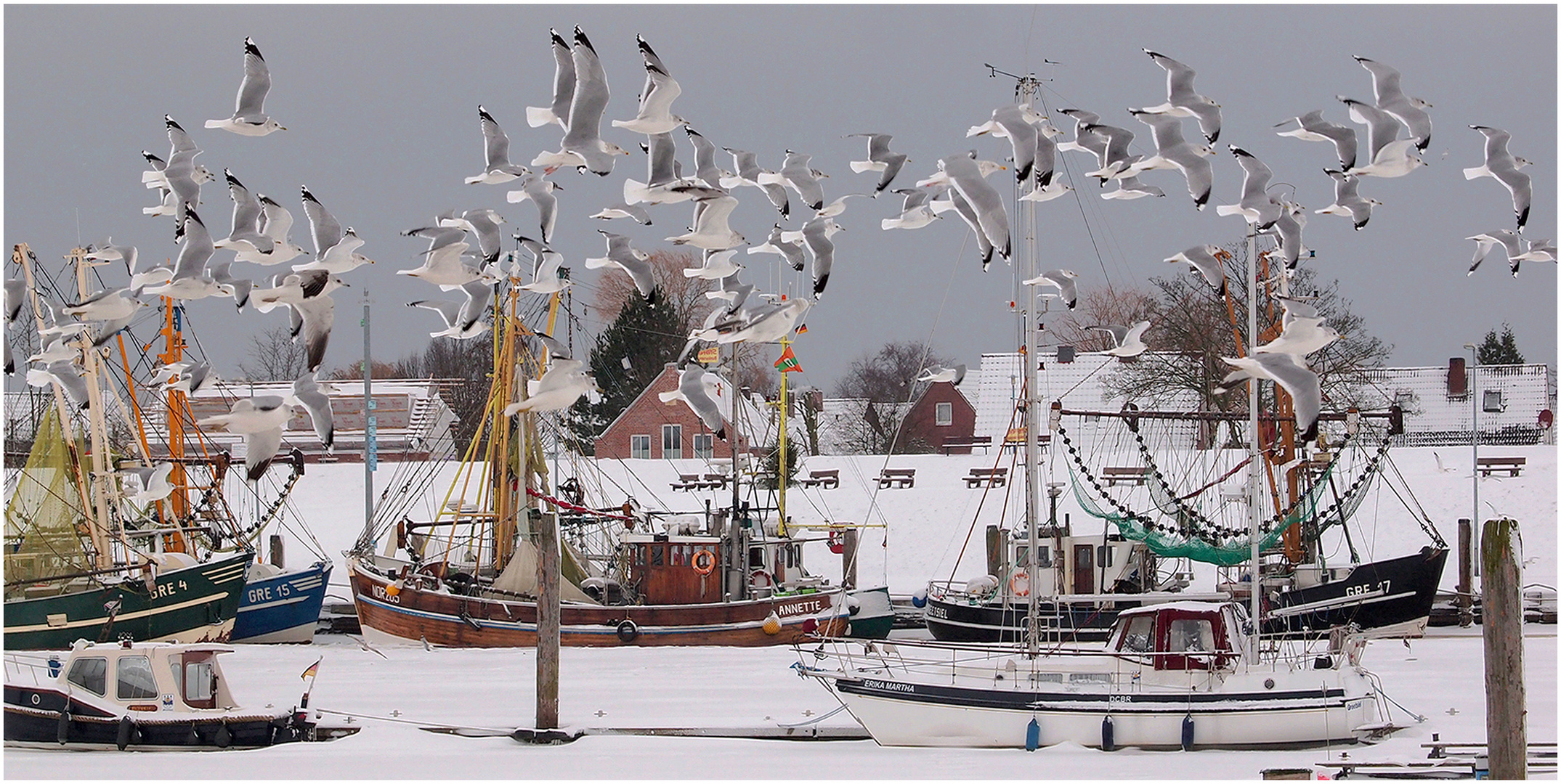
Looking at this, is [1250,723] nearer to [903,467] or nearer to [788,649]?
[788,649]

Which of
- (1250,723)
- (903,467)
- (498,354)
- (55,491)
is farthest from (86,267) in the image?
(903,467)

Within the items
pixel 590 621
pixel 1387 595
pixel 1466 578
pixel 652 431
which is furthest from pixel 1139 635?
pixel 652 431

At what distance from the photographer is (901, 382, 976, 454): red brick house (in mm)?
61562

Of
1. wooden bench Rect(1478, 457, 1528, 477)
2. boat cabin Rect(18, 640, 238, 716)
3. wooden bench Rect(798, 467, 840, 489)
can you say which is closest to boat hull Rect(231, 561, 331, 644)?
boat cabin Rect(18, 640, 238, 716)

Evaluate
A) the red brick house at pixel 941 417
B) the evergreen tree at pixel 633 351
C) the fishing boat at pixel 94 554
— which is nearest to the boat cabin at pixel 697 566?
the fishing boat at pixel 94 554

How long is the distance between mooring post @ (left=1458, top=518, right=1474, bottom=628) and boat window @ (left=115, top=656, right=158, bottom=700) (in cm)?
2009

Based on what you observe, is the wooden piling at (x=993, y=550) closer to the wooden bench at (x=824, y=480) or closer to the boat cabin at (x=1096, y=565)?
the boat cabin at (x=1096, y=565)

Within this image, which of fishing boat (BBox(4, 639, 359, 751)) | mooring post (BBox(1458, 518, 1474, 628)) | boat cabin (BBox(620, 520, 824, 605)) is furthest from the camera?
mooring post (BBox(1458, 518, 1474, 628))

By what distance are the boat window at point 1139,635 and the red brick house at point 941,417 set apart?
150 ft

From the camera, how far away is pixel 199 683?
15.0m

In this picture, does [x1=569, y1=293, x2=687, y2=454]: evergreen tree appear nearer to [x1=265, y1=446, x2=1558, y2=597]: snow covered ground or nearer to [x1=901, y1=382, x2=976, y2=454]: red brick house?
[x1=901, y1=382, x2=976, y2=454]: red brick house

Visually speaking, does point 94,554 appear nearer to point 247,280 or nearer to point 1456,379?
point 247,280

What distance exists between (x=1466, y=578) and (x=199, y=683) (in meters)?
20.7

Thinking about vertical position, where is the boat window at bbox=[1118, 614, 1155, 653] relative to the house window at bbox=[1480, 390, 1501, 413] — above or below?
below
